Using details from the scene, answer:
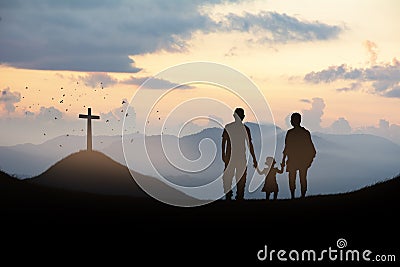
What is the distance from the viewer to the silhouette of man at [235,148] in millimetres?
23727

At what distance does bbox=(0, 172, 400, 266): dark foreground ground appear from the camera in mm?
17625

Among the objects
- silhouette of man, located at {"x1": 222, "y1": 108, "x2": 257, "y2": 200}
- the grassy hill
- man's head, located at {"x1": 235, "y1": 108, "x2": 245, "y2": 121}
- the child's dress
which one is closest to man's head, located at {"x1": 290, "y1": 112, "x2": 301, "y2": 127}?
silhouette of man, located at {"x1": 222, "y1": 108, "x2": 257, "y2": 200}

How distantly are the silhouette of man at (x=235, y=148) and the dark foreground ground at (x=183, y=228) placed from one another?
1.12 m

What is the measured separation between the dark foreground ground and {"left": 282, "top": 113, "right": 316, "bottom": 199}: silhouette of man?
1.33 meters

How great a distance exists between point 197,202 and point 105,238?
6.62 metres

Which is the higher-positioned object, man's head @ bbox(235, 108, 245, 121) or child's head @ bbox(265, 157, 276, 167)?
man's head @ bbox(235, 108, 245, 121)

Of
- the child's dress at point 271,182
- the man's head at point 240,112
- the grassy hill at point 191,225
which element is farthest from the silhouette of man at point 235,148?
the child's dress at point 271,182

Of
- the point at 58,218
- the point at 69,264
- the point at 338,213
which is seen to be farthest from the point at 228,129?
the point at 69,264

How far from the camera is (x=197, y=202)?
82.4 ft

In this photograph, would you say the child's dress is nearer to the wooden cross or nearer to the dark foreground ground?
the dark foreground ground

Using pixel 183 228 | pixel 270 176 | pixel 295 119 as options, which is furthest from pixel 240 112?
pixel 183 228

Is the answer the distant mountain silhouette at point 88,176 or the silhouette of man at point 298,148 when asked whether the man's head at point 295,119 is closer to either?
the silhouette of man at point 298,148

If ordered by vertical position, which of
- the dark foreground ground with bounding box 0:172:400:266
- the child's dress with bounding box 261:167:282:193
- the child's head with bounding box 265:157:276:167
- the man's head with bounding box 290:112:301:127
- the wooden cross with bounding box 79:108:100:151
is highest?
the wooden cross with bounding box 79:108:100:151

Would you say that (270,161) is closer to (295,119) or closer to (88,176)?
(295,119)
